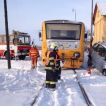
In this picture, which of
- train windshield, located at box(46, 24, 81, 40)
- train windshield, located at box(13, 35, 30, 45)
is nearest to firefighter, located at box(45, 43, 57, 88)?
train windshield, located at box(46, 24, 81, 40)

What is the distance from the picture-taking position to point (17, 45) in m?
35.6

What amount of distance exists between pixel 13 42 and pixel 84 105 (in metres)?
24.9

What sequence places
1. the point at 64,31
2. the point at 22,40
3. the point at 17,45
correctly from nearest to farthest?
1. the point at 64,31
2. the point at 17,45
3. the point at 22,40

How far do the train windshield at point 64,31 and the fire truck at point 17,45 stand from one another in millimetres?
11821

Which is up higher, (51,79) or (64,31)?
(64,31)

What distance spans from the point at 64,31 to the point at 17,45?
476 inches

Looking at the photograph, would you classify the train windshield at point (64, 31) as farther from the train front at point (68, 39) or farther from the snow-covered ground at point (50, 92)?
the snow-covered ground at point (50, 92)

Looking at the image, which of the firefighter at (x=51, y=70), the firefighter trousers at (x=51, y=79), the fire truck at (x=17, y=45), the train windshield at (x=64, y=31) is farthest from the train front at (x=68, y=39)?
the fire truck at (x=17, y=45)

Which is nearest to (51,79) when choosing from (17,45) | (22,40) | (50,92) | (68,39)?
(50,92)

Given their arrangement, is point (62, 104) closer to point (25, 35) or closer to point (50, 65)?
point (50, 65)

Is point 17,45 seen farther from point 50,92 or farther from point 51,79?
point 50,92

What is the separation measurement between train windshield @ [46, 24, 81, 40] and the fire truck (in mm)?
11821

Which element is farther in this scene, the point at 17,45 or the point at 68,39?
the point at 17,45

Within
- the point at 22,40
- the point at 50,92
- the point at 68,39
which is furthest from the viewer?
the point at 22,40
